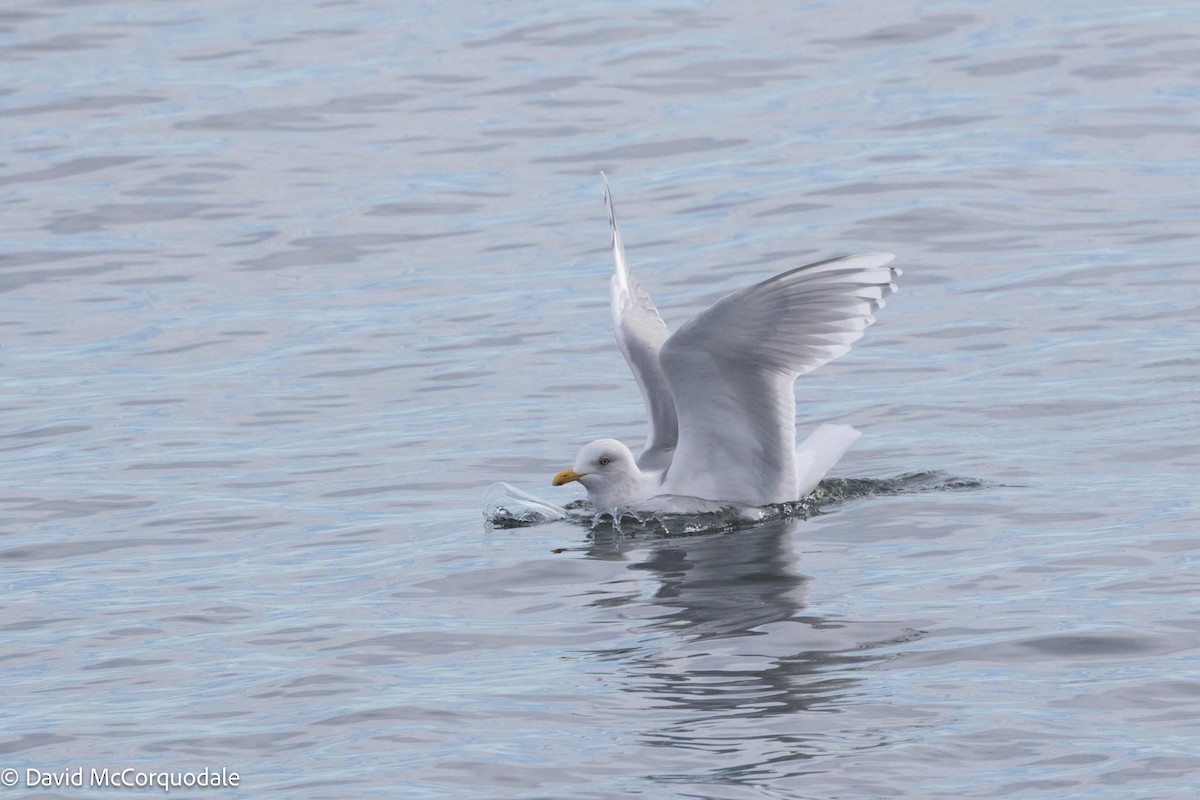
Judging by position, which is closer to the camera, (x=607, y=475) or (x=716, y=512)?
(x=716, y=512)

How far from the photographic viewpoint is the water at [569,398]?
7.95m

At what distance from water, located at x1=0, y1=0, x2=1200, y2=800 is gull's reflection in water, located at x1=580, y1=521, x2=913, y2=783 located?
1.3 inches

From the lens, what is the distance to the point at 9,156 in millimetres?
23953

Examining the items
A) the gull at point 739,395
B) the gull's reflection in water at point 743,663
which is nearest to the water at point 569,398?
the gull's reflection in water at point 743,663

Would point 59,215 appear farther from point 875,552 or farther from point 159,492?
point 875,552

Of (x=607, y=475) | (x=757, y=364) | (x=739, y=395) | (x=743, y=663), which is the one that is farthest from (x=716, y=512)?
(x=743, y=663)

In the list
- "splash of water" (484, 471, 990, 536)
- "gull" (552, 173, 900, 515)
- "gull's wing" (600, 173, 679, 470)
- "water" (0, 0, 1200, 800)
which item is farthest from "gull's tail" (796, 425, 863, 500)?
"gull's wing" (600, 173, 679, 470)

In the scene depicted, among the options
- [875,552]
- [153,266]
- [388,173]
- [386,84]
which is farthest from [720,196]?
[875,552]

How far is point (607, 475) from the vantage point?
1188cm

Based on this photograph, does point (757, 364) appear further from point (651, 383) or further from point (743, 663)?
point (743, 663)

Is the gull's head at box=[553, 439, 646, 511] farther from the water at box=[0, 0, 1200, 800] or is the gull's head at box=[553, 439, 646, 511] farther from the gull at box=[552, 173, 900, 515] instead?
the water at box=[0, 0, 1200, 800]

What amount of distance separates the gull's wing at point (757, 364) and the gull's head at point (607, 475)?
210mm

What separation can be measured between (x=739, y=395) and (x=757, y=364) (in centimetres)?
25

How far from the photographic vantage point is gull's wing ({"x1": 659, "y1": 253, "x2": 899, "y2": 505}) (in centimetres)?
1080
